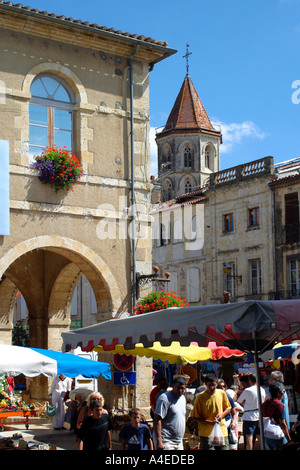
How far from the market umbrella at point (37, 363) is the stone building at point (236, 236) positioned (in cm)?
2154

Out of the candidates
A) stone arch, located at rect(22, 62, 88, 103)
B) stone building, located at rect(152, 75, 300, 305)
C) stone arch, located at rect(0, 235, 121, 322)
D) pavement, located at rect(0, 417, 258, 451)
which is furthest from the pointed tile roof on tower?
pavement, located at rect(0, 417, 258, 451)

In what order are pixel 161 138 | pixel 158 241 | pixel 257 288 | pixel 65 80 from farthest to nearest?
pixel 161 138 < pixel 158 241 < pixel 257 288 < pixel 65 80

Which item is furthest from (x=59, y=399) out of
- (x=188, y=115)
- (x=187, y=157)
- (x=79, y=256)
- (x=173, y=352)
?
(x=188, y=115)

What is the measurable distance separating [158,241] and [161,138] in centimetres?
2469

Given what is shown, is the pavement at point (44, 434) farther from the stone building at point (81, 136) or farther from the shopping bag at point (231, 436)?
the shopping bag at point (231, 436)

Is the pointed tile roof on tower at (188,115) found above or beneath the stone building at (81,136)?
above

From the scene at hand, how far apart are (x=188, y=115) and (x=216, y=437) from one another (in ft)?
183

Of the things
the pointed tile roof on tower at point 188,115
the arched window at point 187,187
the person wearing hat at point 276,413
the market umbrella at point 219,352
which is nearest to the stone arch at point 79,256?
the market umbrella at point 219,352

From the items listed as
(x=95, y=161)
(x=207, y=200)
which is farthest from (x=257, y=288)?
(x=95, y=161)

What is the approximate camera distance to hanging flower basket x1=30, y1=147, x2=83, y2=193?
45.1ft

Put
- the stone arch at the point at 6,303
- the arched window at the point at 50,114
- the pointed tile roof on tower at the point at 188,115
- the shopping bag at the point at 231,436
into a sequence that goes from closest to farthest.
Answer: the shopping bag at the point at 231,436 → the arched window at the point at 50,114 → the stone arch at the point at 6,303 → the pointed tile roof on tower at the point at 188,115

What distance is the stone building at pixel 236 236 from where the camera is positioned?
104ft

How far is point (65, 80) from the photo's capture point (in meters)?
14.6

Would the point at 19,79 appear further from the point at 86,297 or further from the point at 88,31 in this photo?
the point at 86,297
